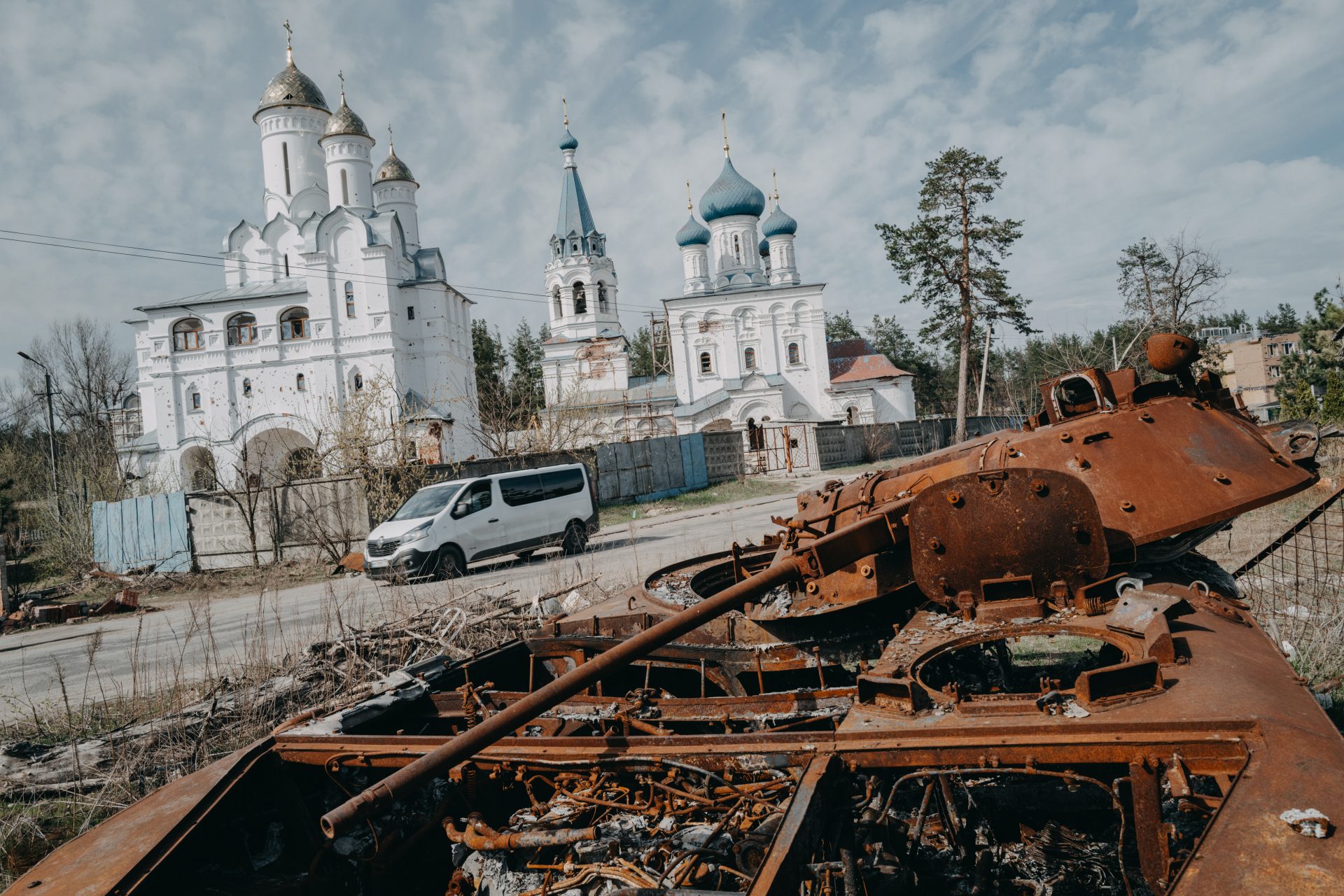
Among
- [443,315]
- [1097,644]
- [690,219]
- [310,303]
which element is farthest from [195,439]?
[1097,644]

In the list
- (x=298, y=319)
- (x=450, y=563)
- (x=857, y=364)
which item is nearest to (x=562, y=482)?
(x=450, y=563)

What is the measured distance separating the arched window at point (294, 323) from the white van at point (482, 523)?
2974cm

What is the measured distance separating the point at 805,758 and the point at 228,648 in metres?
9.82

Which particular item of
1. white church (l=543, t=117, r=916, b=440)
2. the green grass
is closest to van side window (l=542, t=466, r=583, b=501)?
the green grass

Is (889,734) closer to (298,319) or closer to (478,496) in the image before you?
(478,496)

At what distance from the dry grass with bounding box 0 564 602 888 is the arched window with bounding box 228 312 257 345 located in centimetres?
3776

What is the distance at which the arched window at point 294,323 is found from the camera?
1689 inches

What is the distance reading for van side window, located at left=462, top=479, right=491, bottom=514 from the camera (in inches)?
633

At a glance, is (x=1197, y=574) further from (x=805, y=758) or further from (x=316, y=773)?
(x=316, y=773)

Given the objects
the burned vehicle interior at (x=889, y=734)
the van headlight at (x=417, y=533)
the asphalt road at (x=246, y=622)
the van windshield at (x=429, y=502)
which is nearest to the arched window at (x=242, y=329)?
the asphalt road at (x=246, y=622)

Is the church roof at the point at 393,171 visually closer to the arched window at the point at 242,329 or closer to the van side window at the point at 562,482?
the arched window at the point at 242,329

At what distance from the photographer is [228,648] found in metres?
10.6

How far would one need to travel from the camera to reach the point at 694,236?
5591 cm

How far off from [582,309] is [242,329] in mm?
19590
